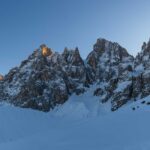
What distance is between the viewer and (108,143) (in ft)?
98.2

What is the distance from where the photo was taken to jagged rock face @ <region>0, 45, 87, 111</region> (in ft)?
437

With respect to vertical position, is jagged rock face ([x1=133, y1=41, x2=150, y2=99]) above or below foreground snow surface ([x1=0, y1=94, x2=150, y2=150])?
above

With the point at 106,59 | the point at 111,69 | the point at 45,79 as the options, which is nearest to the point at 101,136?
the point at 45,79

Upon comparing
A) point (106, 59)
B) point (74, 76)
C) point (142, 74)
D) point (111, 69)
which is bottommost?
point (142, 74)

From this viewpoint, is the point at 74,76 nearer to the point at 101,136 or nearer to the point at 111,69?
the point at 111,69

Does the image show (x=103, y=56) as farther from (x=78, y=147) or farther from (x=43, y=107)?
(x=78, y=147)

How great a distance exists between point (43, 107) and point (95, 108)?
832 inches

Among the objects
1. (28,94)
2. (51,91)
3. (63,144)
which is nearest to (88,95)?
(51,91)

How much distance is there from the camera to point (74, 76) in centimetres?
14788

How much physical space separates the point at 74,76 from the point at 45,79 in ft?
45.5

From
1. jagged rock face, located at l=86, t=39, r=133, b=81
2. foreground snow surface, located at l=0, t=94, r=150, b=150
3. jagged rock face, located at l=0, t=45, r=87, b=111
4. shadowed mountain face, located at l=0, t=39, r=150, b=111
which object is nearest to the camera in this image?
foreground snow surface, located at l=0, t=94, r=150, b=150

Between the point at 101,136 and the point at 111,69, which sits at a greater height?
the point at 111,69

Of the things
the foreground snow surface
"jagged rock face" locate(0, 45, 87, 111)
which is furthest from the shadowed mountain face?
the foreground snow surface

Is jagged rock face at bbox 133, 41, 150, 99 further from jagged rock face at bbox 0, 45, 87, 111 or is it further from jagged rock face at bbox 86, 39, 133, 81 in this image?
jagged rock face at bbox 0, 45, 87, 111
